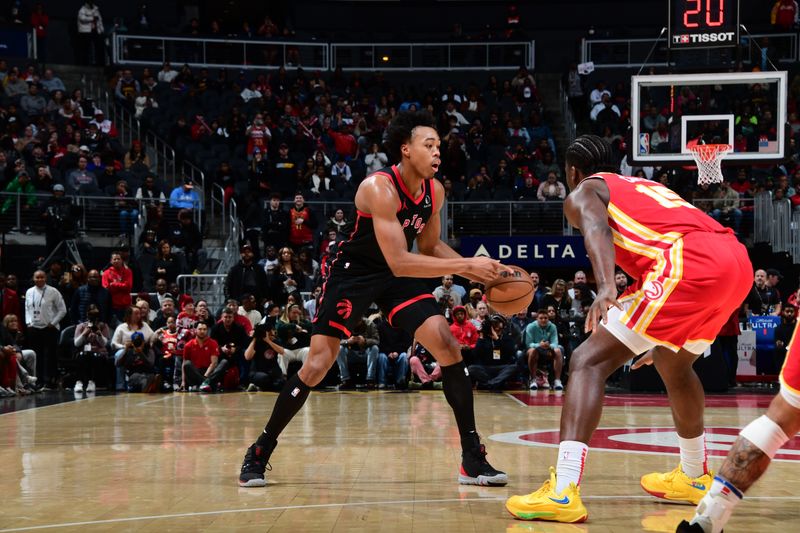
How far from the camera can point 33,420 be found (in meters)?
9.38

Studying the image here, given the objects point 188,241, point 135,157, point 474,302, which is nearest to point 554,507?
point 474,302

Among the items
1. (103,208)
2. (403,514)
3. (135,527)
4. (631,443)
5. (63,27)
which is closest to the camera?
(135,527)

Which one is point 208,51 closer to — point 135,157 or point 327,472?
point 135,157

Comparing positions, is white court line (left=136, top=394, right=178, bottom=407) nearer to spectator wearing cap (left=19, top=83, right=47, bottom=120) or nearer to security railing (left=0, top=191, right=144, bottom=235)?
security railing (left=0, top=191, right=144, bottom=235)

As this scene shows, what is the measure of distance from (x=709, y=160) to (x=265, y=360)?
7426 millimetres

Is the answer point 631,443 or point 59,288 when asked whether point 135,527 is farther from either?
point 59,288

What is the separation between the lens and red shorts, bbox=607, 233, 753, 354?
434 cm

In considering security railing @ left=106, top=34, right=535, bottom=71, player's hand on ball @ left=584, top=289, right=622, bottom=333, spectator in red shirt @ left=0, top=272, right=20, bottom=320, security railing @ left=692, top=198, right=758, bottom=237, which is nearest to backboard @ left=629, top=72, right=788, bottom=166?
security railing @ left=692, top=198, right=758, bottom=237

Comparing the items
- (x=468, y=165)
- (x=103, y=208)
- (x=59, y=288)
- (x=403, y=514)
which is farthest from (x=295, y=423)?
(x=468, y=165)

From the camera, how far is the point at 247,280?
15.3 metres

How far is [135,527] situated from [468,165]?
17.6 metres

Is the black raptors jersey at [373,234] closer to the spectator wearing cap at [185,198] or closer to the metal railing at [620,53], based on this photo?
the spectator wearing cap at [185,198]

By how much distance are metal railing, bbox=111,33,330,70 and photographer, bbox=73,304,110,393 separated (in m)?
12.0

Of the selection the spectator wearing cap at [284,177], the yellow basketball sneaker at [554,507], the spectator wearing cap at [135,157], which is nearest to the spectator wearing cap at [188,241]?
the spectator wearing cap at [284,177]
